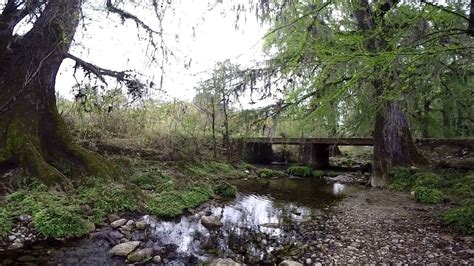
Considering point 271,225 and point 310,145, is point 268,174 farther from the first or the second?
point 271,225

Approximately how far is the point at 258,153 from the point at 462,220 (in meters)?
15.9

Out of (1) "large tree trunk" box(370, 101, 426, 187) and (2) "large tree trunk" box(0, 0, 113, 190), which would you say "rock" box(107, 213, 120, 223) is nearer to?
(2) "large tree trunk" box(0, 0, 113, 190)

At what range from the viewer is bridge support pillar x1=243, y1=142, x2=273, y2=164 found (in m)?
20.4

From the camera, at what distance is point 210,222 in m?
6.56

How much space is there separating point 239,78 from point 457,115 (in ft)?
46.9

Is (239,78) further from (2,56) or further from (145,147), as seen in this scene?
(2,56)

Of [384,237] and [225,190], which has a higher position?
[225,190]

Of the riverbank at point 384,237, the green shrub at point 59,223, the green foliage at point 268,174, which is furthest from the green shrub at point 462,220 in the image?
the green foliage at point 268,174

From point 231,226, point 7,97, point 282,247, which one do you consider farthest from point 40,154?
point 282,247

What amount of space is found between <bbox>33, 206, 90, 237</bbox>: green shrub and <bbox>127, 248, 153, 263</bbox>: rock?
1102 mm

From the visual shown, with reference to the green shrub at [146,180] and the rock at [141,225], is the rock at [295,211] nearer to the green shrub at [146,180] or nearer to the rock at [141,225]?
the green shrub at [146,180]

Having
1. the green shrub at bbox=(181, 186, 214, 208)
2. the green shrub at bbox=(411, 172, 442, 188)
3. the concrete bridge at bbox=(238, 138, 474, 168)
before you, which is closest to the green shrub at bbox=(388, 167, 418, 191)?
the green shrub at bbox=(411, 172, 442, 188)

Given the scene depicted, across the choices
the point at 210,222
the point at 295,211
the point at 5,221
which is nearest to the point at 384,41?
the point at 295,211

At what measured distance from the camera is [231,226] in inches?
262
